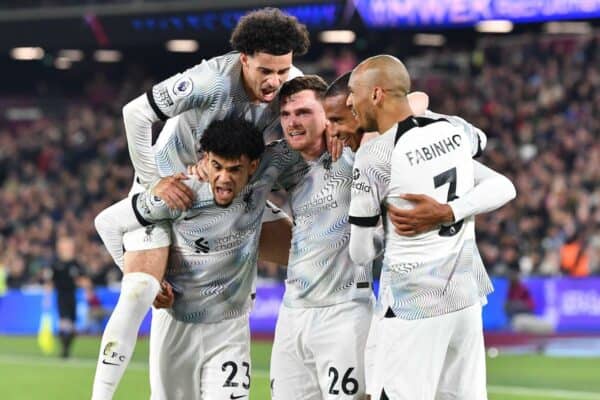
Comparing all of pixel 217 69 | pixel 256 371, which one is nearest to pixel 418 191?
pixel 217 69

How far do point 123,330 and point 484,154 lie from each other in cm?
1640

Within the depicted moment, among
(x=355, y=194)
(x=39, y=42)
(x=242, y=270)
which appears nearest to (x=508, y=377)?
(x=242, y=270)

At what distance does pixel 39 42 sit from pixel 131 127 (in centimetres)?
1989

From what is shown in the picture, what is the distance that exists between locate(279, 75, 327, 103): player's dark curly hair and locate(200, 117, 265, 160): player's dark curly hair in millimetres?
275

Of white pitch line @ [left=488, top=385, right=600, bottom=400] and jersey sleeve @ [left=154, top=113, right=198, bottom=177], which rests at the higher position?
jersey sleeve @ [left=154, top=113, right=198, bottom=177]

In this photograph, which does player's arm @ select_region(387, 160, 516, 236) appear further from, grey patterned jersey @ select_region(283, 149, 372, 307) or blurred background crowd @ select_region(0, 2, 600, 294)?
blurred background crowd @ select_region(0, 2, 600, 294)

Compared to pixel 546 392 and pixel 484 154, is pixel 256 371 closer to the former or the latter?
pixel 546 392

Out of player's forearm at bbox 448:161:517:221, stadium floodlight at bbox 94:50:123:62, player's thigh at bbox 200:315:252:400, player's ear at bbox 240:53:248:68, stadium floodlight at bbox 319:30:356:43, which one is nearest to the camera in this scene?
player's forearm at bbox 448:161:517:221

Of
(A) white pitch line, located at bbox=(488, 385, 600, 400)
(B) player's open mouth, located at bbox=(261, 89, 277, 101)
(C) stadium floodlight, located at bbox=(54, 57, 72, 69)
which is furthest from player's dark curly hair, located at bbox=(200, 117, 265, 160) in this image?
(C) stadium floodlight, located at bbox=(54, 57, 72, 69)

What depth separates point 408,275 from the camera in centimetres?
628

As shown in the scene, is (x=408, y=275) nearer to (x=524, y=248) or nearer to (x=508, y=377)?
(x=508, y=377)

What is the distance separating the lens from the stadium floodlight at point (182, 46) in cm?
2783

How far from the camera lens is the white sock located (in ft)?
22.3

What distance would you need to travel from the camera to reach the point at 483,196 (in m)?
6.39
